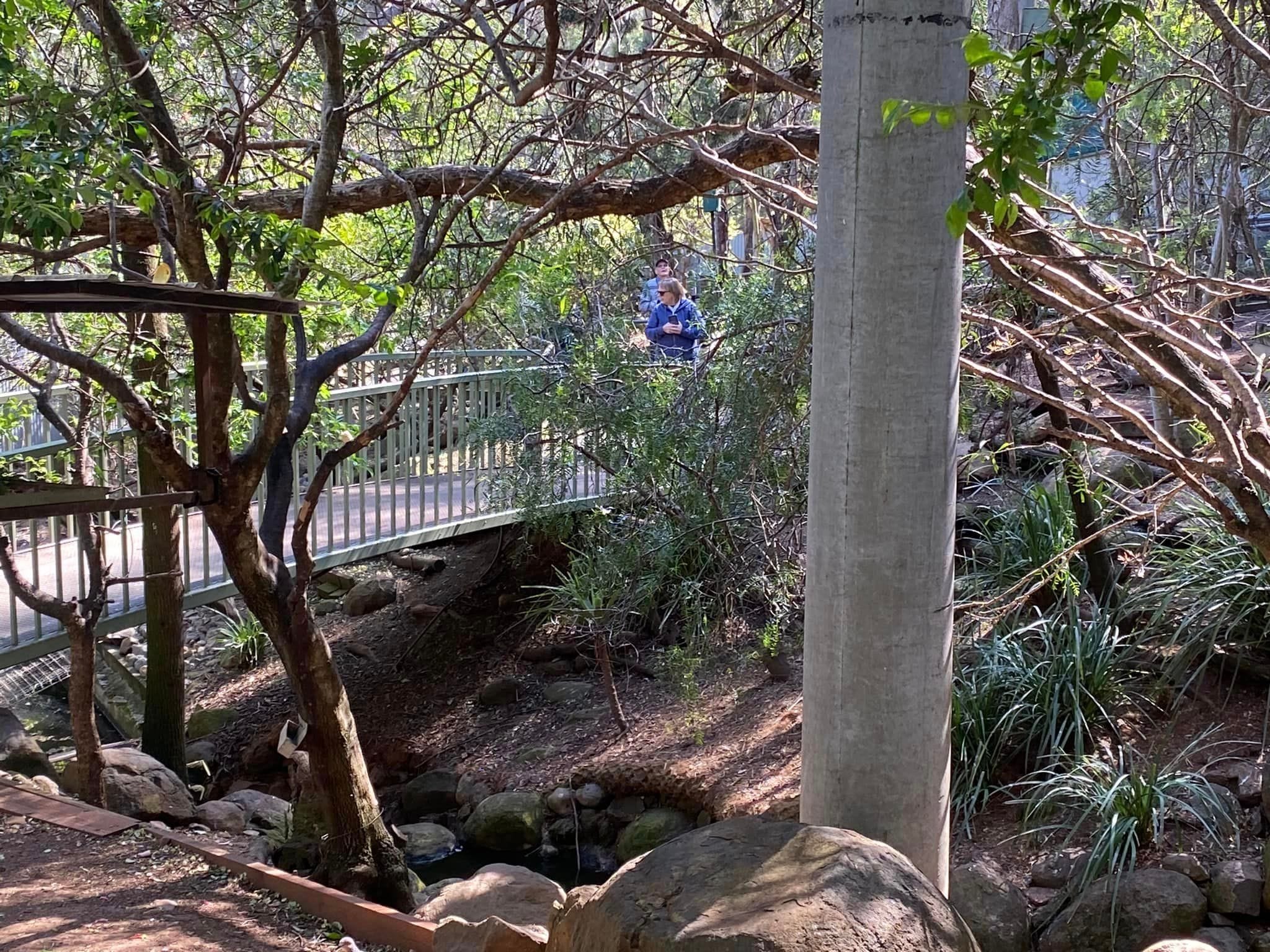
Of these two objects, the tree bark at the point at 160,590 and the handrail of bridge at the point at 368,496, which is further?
the handrail of bridge at the point at 368,496

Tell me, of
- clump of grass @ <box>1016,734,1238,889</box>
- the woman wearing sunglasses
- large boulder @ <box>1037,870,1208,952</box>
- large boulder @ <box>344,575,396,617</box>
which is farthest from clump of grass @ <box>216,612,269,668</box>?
large boulder @ <box>1037,870,1208,952</box>

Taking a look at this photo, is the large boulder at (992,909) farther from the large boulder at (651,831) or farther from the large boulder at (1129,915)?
the large boulder at (651,831)

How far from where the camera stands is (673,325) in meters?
8.85

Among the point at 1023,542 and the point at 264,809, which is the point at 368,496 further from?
the point at 1023,542

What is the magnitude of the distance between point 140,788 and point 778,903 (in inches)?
239

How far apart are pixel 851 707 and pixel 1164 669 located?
15.3 ft

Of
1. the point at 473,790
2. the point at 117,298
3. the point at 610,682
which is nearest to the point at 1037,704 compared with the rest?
the point at 610,682

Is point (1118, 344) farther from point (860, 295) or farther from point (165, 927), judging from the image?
point (165, 927)

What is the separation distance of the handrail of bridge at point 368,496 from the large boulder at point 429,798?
75.2 inches

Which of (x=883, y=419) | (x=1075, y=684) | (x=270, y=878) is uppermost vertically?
(x=883, y=419)

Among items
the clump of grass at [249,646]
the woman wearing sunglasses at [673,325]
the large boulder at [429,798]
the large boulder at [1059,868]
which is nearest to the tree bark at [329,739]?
the large boulder at [429,798]

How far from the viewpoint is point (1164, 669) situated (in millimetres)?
6617

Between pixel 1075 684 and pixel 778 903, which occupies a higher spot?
pixel 778 903

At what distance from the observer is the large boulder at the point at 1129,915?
5.09 metres
